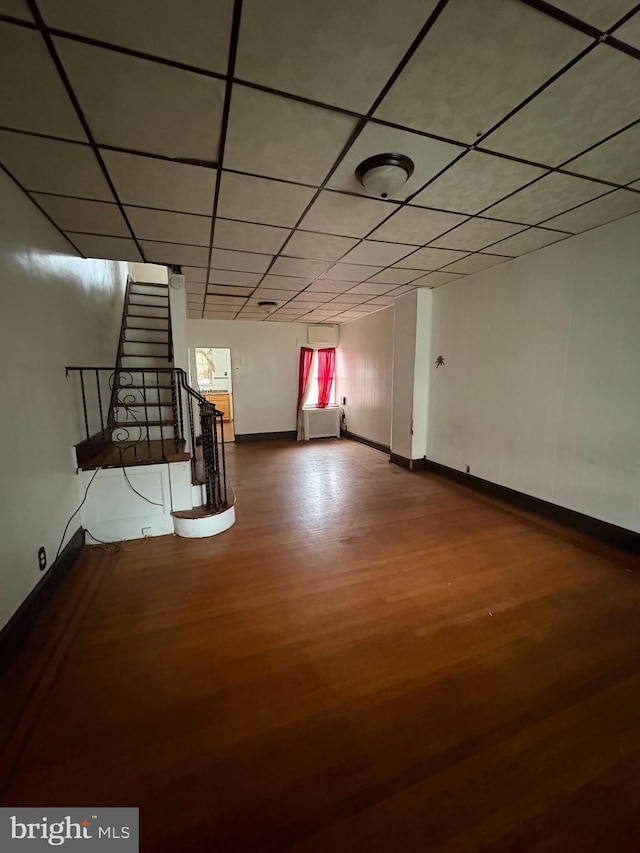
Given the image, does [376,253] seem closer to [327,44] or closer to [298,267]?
[298,267]

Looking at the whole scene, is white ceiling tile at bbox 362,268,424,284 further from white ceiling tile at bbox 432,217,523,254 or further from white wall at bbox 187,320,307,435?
white wall at bbox 187,320,307,435

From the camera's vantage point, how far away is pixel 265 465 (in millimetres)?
5512

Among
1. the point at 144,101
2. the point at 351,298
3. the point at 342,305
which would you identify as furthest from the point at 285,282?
the point at 144,101

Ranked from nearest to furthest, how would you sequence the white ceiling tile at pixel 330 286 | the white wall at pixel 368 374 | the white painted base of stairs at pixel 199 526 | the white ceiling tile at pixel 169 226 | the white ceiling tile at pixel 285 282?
the white ceiling tile at pixel 169 226 → the white painted base of stairs at pixel 199 526 → the white ceiling tile at pixel 285 282 → the white ceiling tile at pixel 330 286 → the white wall at pixel 368 374

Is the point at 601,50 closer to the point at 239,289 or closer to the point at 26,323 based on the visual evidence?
the point at 26,323

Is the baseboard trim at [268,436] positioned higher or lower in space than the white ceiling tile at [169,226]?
lower

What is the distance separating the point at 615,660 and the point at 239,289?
500 cm

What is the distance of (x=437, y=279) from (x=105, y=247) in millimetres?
3784

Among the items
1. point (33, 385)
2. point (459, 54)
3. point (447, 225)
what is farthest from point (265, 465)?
point (459, 54)

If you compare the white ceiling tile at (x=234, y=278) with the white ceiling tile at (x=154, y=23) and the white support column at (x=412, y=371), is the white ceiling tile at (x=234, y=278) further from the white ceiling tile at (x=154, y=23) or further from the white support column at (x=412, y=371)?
the white ceiling tile at (x=154, y=23)

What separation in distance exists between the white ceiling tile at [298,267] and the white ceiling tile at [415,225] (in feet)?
2.80

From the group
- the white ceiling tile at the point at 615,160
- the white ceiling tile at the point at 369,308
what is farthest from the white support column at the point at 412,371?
the white ceiling tile at the point at 615,160

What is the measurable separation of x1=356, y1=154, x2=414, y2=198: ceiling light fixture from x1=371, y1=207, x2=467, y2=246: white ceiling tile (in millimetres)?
476

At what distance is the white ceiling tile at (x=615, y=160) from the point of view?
175 cm
